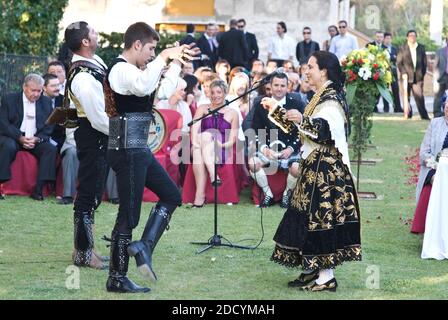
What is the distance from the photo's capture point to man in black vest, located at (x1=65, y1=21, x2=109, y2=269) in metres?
8.60

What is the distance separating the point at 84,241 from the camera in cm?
889

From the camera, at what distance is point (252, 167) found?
515 inches

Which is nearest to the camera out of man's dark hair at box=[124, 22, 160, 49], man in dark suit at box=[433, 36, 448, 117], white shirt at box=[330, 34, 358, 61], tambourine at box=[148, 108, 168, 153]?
man's dark hair at box=[124, 22, 160, 49]

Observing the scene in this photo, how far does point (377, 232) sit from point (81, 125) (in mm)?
3884

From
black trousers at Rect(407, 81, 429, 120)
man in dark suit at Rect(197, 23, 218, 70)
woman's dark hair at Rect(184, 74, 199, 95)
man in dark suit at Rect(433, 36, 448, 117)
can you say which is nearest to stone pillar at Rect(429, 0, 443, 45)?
black trousers at Rect(407, 81, 429, 120)

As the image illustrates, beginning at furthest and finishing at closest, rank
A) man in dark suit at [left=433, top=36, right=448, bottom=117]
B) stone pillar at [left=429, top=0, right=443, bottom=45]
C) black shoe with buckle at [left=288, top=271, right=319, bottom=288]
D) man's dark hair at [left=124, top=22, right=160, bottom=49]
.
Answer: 1. stone pillar at [left=429, top=0, right=443, bottom=45]
2. man in dark suit at [left=433, top=36, right=448, bottom=117]
3. black shoe with buckle at [left=288, top=271, right=319, bottom=288]
4. man's dark hair at [left=124, top=22, right=160, bottom=49]

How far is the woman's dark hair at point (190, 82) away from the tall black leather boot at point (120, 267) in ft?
23.7

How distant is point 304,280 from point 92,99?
2.34 m

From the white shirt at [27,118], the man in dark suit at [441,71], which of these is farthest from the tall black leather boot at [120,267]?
the man in dark suit at [441,71]

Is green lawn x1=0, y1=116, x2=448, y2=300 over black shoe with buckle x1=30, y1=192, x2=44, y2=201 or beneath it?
beneath

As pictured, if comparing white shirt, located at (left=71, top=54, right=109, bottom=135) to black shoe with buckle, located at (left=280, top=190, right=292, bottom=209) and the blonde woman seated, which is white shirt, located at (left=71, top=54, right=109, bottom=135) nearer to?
the blonde woman seated

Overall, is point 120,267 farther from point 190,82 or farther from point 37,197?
point 190,82
